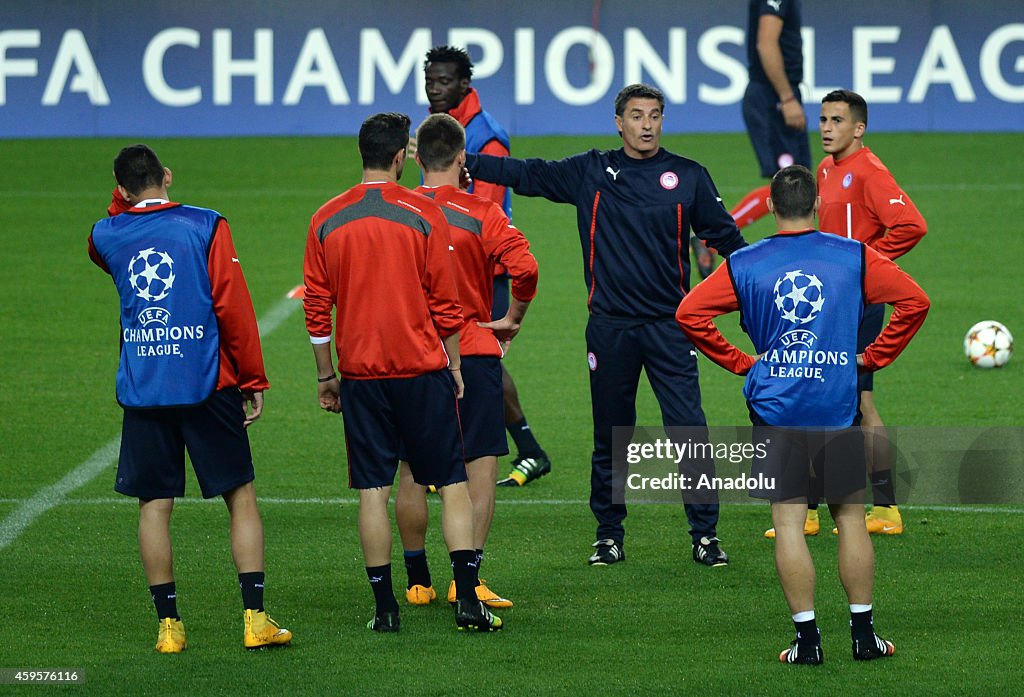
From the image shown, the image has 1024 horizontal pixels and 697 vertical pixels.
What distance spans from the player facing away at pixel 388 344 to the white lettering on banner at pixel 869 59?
1459 centimetres

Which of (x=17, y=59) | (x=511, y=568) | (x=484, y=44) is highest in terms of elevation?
(x=484, y=44)

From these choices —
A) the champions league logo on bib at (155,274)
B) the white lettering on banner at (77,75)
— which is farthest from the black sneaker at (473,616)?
the white lettering on banner at (77,75)

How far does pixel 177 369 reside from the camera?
564cm

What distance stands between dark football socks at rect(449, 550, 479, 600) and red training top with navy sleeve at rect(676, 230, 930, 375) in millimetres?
1145

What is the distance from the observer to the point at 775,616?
617 cm

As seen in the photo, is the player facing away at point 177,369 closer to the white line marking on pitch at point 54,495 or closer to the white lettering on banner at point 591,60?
the white line marking on pitch at point 54,495

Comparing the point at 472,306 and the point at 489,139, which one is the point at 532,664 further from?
the point at 489,139

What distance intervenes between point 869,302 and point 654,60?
14.7m

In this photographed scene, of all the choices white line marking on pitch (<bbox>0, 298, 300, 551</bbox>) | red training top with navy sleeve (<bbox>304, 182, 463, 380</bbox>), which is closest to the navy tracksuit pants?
red training top with navy sleeve (<bbox>304, 182, 463, 380</bbox>)

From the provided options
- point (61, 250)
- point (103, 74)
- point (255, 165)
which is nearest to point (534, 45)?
point (255, 165)

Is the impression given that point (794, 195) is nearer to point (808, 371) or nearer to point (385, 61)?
point (808, 371)

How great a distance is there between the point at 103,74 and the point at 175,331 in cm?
1536

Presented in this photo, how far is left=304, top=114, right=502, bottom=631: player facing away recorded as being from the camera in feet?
19.0

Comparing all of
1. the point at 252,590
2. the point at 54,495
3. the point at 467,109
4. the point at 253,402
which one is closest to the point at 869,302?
the point at 253,402
